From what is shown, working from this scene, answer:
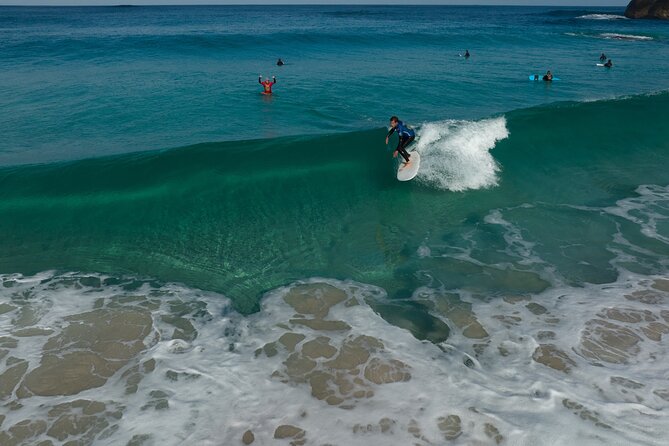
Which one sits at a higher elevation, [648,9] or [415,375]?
[648,9]

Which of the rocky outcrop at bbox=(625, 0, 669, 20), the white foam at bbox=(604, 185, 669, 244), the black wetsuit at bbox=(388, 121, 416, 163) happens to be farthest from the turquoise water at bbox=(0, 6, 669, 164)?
the rocky outcrop at bbox=(625, 0, 669, 20)

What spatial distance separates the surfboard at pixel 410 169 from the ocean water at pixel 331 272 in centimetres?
25

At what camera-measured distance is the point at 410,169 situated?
44.8 feet

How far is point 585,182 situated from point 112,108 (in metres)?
18.4

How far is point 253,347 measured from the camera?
738 centimetres

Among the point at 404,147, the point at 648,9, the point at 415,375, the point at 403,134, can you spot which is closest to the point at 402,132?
the point at 403,134

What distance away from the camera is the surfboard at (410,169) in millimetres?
13550

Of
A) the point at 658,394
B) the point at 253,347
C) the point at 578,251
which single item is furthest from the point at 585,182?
the point at 253,347

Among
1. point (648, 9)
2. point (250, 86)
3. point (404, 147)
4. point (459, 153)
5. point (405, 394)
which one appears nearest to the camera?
point (405, 394)

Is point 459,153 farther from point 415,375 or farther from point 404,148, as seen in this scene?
point 415,375

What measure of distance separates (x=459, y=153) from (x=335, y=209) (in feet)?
16.3

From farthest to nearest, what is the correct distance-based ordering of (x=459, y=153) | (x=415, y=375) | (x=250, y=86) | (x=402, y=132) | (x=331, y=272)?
(x=250, y=86) < (x=459, y=153) < (x=402, y=132) < (x=331, y=272) < (x=415, y=375)

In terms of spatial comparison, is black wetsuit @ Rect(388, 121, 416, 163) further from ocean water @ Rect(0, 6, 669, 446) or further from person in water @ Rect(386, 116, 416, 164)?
ocean water @ Rect(0, 6, 669, 446)

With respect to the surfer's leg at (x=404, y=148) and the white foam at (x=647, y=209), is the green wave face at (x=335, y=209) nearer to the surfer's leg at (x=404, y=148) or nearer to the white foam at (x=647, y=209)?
the white foam at (x=647, y=209)
